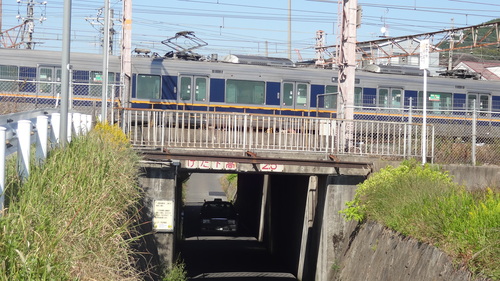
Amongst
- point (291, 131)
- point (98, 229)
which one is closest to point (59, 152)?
point (98, 229)

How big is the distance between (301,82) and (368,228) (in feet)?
45.5

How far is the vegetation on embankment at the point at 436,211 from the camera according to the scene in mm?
9656

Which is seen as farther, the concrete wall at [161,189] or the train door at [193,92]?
the train door at [193,92]

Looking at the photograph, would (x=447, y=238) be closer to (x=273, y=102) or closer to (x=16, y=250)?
(x=16, y=250)

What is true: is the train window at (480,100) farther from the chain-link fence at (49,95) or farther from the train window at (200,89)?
the chain-link fence at (49,95)

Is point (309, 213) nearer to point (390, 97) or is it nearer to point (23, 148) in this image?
point (390, 97)

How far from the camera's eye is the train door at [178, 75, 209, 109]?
27.9m

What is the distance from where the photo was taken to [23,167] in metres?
8.31

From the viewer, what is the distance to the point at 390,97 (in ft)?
101

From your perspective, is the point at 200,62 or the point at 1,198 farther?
the point at 200,62

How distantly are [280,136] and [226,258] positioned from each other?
31.7ft

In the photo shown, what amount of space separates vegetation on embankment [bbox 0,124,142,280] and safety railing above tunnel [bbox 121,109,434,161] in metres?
8.19

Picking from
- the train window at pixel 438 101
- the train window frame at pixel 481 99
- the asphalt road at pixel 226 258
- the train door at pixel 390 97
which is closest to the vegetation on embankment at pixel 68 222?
the asphalt road at pixel 226 258

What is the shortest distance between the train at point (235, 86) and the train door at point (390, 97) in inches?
1.7
